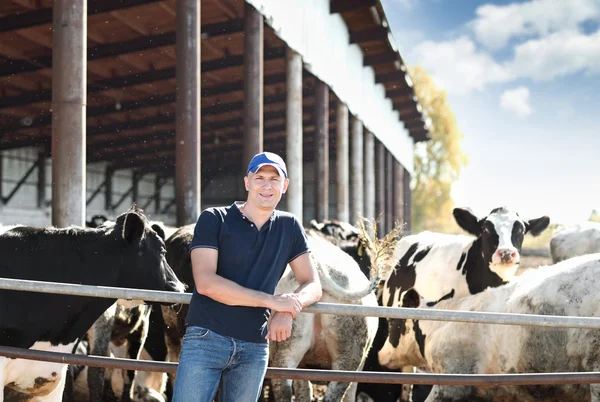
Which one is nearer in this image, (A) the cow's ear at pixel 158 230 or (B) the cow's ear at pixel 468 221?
(A) the cow's ear at pixel 158 230

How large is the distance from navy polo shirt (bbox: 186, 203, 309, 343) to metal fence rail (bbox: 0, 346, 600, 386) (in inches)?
16.1

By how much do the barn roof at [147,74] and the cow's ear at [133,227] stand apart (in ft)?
36.6

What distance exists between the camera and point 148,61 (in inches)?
774

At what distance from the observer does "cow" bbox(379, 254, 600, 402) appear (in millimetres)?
3994

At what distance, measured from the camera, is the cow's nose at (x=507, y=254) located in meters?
7.07

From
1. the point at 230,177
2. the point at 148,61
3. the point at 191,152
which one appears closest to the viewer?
the point at 191,152

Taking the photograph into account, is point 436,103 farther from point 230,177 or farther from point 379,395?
point 379,395

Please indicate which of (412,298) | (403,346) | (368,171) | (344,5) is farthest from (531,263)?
(412,298)

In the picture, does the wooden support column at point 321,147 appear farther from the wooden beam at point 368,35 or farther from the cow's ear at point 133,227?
the cow's ear at point 133,227

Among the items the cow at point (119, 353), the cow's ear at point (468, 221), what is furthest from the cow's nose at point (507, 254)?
the cow at point (119, 353)

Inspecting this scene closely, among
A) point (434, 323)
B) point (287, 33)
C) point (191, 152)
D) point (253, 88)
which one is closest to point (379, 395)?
point (434, 323)

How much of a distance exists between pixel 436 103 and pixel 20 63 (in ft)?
119

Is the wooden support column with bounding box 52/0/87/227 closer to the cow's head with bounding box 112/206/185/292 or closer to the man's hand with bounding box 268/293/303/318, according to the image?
the cow's head with bounding box 112/206/185/292

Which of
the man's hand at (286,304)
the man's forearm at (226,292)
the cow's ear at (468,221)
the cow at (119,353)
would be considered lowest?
the cow at (119,353)
